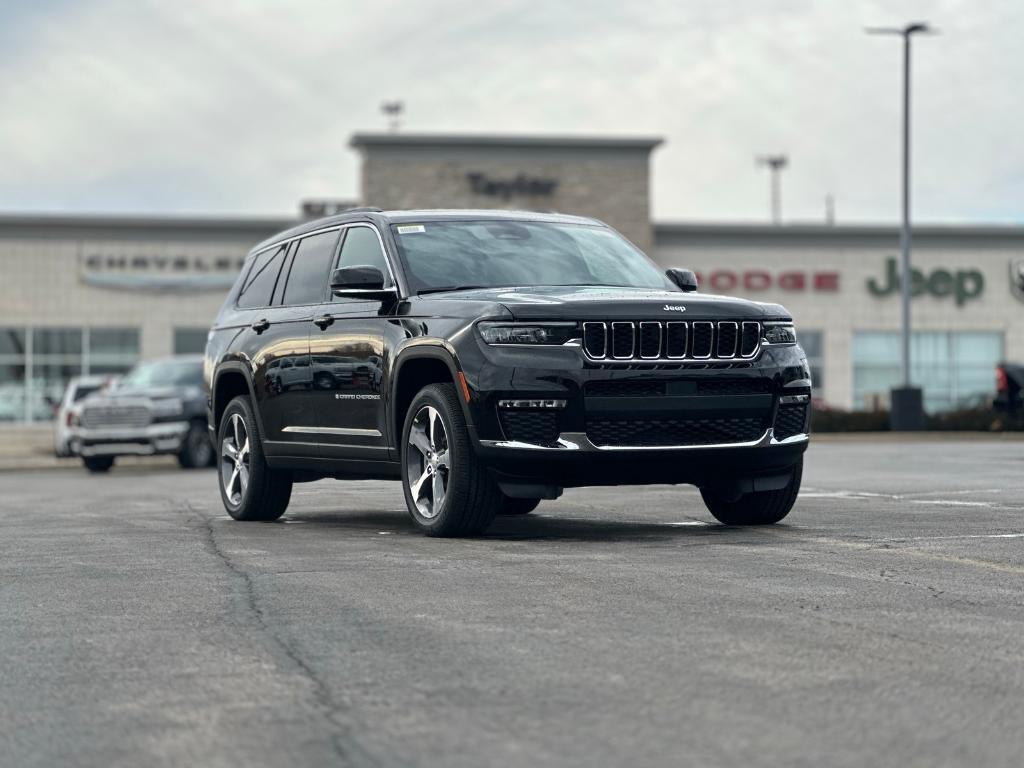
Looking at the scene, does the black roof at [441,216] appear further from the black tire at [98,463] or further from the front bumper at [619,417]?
the black tire at [98,463]

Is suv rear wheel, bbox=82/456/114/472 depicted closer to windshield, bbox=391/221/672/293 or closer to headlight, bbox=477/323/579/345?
windshield, bbox=391/221/672/293

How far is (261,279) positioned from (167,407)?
14619 mm

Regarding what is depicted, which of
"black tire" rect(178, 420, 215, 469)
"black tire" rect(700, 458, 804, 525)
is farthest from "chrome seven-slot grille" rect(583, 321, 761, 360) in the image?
"black tire" rect(178, 420, 215, 469)

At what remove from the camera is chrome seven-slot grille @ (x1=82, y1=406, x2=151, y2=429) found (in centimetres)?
2722

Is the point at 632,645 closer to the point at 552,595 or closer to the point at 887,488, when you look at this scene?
the point at 552,595

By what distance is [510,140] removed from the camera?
189 feet

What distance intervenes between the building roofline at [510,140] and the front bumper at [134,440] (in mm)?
30463

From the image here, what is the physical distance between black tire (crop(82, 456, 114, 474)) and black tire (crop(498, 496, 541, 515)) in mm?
17255

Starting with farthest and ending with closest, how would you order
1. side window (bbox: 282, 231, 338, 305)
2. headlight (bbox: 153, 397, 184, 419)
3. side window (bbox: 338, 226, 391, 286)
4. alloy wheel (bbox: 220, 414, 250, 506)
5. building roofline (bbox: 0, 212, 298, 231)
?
building roofline (bbox: 0, 212, 298, 231), headlight (bbox: 153, 397, 184, 419), alloy wheel (bbox: 220, 414, 250, 506), side window (bbox: 282, 231, 338, 305), side window (bbox: 338, 226, 391, 286)

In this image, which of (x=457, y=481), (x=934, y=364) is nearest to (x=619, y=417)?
(x=457, y=481)

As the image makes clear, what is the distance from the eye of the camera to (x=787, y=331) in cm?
1020

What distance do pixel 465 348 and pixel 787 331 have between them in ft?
6.12

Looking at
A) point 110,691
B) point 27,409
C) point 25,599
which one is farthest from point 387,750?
point 27,409

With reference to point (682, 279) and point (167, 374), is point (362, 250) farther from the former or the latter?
point (167, 374)
